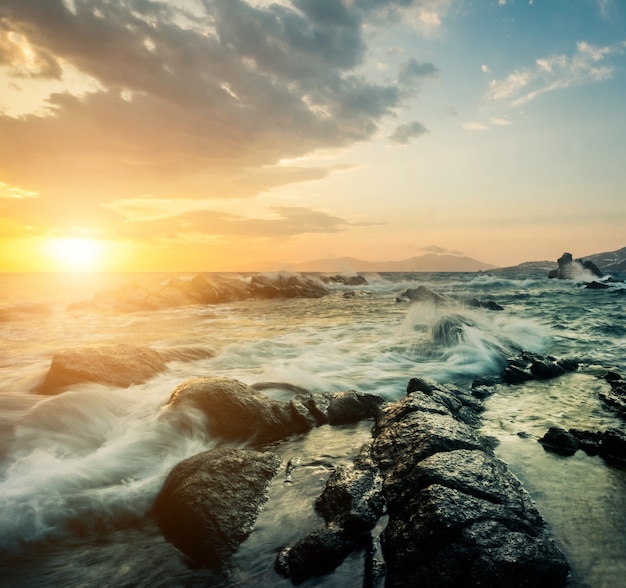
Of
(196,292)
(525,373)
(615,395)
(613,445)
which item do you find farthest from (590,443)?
(196,292)

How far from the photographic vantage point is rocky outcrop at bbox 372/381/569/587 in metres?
3.49

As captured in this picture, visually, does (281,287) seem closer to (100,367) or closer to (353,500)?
(100,367)

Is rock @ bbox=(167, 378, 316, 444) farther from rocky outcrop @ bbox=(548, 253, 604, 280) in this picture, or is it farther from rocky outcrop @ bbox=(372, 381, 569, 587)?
rocky outcrop @ bbox=(548, 253, 604, 280)

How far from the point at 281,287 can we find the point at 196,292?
9957 millimetres

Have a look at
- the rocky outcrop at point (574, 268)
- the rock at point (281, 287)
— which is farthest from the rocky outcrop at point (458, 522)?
the rocky outcrop at point (574, 268)

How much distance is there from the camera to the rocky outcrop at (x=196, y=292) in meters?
32.6

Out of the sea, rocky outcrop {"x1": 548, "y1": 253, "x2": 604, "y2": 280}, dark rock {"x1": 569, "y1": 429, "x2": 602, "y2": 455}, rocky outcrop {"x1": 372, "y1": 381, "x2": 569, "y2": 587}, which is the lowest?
the sea

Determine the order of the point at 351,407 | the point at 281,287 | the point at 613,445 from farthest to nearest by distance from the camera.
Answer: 1. the point at 281,287
2. the point at 351,407
3. the point at 613,445

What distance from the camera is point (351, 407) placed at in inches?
309

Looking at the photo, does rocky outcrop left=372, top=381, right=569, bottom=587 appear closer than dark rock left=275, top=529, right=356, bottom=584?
Yes

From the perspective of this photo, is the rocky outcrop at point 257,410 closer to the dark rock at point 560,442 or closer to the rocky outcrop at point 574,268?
the dark rock at point 560,442

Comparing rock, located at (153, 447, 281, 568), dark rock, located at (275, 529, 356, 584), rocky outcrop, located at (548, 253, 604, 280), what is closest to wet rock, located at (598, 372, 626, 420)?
dark rock, located at (275, 529, 356, 584)

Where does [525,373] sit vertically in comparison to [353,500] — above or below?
below

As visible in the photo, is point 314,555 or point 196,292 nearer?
point 314,555
